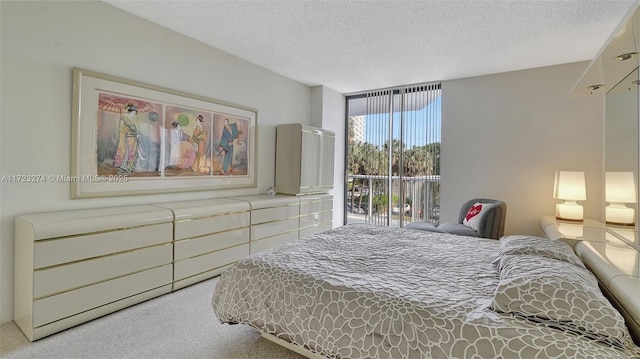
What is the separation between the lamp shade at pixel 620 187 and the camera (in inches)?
79.9

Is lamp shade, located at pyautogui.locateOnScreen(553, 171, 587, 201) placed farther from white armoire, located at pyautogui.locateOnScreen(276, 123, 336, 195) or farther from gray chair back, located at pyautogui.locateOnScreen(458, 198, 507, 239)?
white armoire, located at pyautogui.locateOnScreen(276, 123, 336, 195)

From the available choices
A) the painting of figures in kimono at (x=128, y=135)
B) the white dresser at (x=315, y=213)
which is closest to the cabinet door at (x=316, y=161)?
the white dresser at (x=315, y=213)

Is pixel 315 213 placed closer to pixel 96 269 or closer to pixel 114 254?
pixel 114 254

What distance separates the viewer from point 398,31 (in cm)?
288

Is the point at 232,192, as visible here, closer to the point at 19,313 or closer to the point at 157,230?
the point at 157,230

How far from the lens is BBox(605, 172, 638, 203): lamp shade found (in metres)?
2.03

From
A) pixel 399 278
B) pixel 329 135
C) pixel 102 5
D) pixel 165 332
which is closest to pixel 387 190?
pixel 329 135

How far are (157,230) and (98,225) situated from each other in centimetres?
44

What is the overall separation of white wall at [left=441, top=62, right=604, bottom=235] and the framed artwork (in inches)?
121

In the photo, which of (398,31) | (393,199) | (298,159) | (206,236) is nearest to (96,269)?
(206,236)

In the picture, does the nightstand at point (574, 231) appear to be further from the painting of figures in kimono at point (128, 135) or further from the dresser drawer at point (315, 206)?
the painting of figures in kimono at point (128, 135)

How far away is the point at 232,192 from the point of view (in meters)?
3.76

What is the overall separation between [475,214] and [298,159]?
7.97ft

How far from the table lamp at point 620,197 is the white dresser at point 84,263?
11.7 feet
